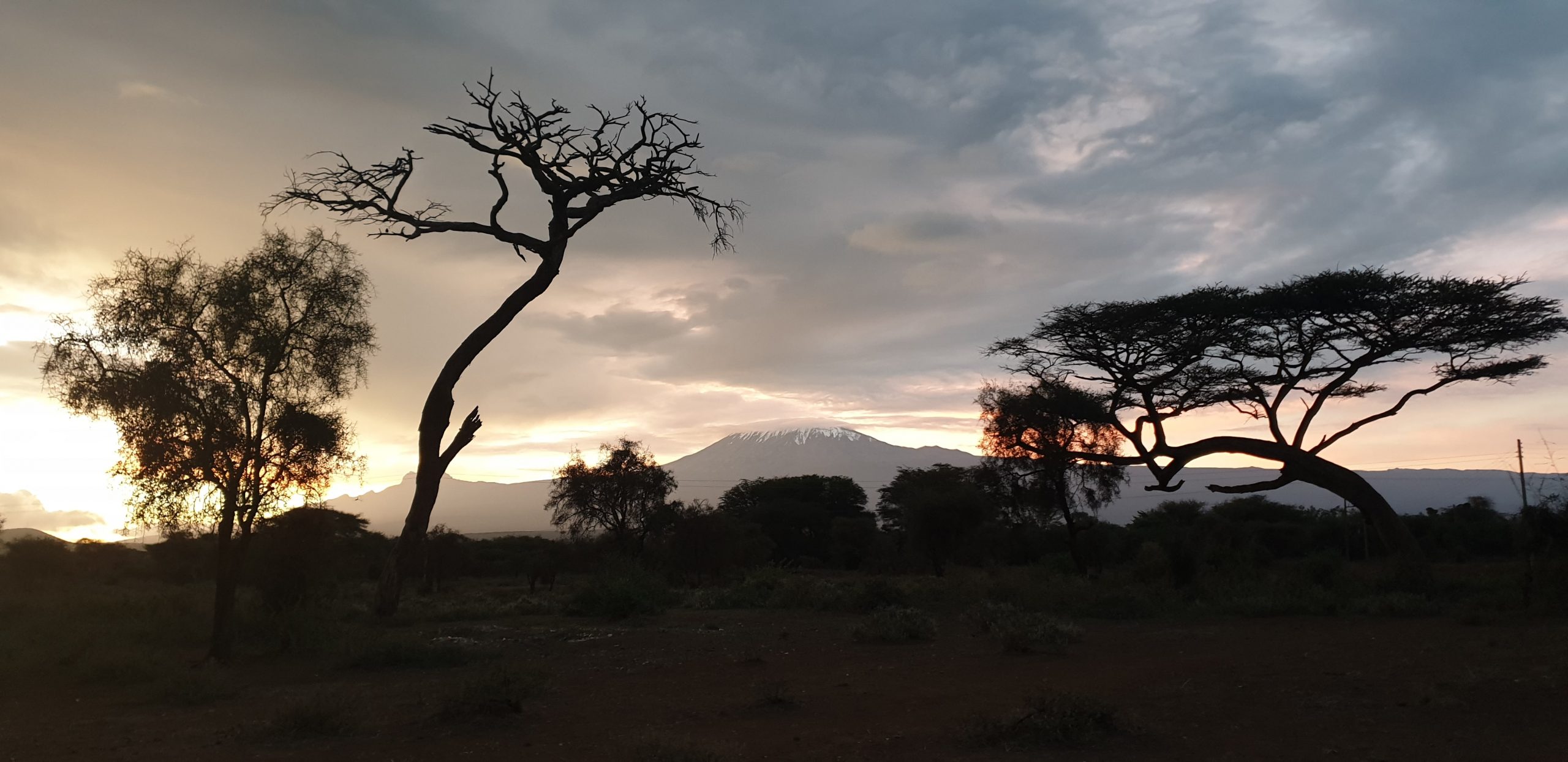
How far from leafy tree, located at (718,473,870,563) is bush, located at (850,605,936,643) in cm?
3905

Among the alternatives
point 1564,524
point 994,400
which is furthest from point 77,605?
point 1564,524

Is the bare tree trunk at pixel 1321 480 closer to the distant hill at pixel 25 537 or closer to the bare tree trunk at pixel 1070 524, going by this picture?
the bare tree trunk at pixel 1070 524

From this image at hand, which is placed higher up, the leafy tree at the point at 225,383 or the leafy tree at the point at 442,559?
the leafy tree at the point at 225,383

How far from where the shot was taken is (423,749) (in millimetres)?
7609

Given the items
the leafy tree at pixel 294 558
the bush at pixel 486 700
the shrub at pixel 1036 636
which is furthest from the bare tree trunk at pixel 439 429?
the shrub at pixel 1036 636

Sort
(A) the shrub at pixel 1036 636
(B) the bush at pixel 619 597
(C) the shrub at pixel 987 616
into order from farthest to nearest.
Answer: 1. (B) the bush at pixel 619 597
2. (C) the shrub at pixel 987 616
3. (A) the shrub at pixel 1036 636

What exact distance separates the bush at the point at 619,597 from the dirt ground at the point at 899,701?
4334 millimetres

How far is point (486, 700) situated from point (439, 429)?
20.1 ft

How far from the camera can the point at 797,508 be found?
63.9 m

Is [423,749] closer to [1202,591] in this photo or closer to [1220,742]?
[1220,742]

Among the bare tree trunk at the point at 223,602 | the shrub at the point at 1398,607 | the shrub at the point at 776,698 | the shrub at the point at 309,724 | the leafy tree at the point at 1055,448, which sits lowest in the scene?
the shrub at the point at 1398,607

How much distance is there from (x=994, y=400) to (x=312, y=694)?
24473 millimetres

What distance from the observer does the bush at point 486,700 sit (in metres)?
8.65

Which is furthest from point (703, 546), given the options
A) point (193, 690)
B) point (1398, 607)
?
point (193, 690)
